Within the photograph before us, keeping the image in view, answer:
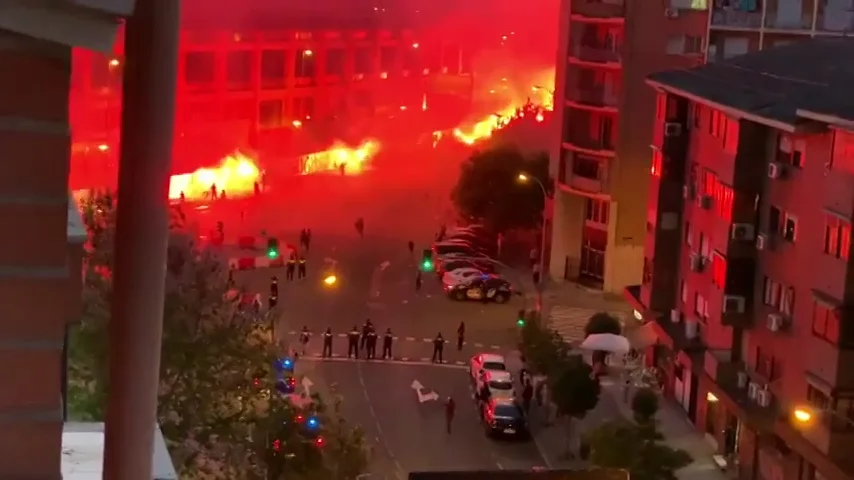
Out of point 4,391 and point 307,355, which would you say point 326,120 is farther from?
point 4,391

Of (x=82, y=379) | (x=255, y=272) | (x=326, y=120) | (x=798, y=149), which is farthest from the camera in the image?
(x=326, y=120)

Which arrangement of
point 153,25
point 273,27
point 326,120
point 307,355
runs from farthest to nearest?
1. point 326,120
2. point 273,27
3. point 307,355
4. point 153,25

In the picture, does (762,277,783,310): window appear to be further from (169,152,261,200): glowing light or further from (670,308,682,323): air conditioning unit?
(169,152,261,200): glowing light

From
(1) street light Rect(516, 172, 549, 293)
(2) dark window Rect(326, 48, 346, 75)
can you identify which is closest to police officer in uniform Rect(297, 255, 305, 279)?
(1) street light Rect(516, 172, 549, 293)

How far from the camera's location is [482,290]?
1121cm

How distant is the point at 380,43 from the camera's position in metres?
17.5

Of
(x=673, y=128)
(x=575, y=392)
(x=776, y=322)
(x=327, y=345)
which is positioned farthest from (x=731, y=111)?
(x=327, y=345)

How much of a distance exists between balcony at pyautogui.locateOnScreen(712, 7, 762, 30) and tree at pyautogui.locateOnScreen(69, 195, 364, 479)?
6777 mm

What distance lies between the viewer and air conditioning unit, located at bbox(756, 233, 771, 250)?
6.75 m

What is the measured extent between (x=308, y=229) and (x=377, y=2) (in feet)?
17.6

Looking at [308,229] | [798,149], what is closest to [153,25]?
[798,149]

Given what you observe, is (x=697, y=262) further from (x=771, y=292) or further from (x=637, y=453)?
(x=637, y=453)

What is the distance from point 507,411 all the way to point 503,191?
18.9 ft

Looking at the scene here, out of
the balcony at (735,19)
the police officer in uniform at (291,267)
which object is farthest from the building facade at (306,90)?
the balcony at (735,19)
